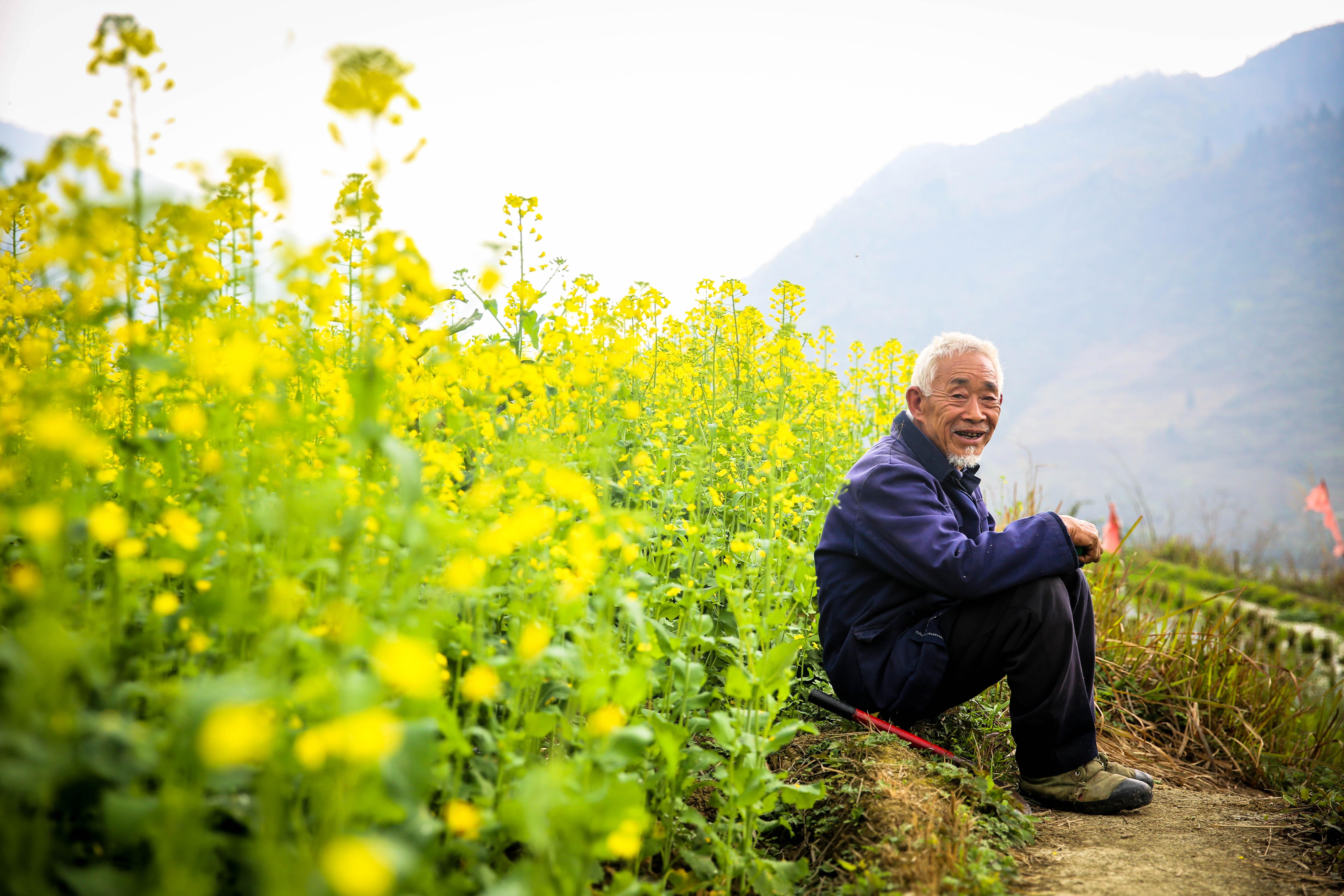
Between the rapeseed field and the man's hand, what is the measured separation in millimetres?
904

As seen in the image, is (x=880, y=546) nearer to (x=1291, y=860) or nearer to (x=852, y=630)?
(x=852, y=630)

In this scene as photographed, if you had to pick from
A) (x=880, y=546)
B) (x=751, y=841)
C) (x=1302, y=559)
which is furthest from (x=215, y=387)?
(x=1302, y=559)

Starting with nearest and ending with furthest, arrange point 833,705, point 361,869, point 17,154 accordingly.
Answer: point 361,869
point 17,154
point 833,705

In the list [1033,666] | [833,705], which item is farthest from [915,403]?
[833,705]

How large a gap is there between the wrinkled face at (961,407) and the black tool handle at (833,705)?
1.01m

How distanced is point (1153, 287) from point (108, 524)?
16534cm

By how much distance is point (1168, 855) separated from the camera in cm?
233

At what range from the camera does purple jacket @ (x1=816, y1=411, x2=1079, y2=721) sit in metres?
2.47

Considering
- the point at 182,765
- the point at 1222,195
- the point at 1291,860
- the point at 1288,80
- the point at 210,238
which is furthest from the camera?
the point at 1288,80

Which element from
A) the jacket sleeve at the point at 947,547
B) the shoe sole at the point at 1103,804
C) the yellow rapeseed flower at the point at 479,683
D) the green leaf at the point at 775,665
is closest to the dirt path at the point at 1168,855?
the shoe sole at the point at 1103,804

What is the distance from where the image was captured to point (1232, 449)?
90.1 metres

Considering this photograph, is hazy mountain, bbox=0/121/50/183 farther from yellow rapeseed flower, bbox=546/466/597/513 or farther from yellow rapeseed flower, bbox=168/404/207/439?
yellow rapeseed flower, bbox=546/466/597/513

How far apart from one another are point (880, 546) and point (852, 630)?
32cm

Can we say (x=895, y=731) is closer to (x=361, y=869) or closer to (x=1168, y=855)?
(x=1168, y=855)
